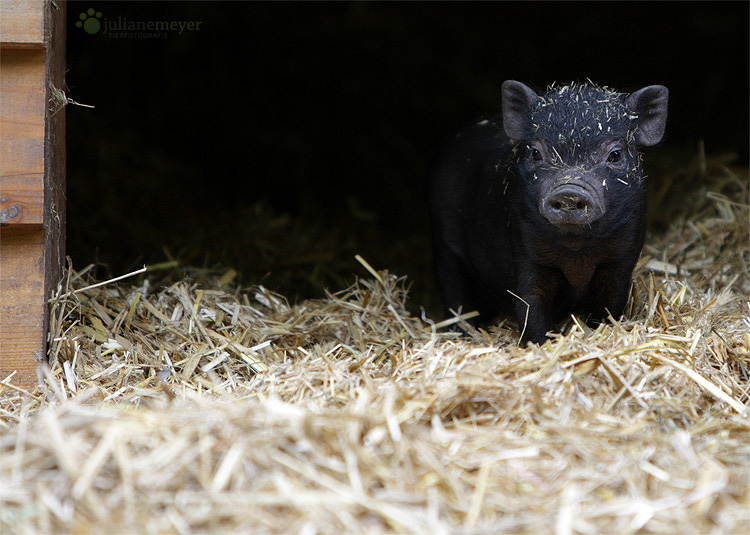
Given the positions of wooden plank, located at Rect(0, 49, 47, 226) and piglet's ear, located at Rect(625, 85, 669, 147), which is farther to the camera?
piglet's ear, located at Rect(625, 85, 669, 147)

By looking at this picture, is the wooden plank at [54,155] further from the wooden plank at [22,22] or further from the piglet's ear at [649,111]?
the piglet's ear at [649,111]

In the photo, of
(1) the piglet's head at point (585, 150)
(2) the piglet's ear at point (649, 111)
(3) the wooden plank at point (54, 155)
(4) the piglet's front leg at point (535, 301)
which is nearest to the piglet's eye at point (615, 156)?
(1) the piglet's head at point (585, 150)

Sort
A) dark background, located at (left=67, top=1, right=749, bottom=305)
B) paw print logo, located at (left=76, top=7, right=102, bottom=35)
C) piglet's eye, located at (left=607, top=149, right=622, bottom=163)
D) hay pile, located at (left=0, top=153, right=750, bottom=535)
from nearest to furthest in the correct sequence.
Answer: hay pile, located at (left=0, top=153, right=750, bottom=535) < piglet's eye, located at (left=607, top=149, right=622, bottom=163) < paw print logo, located at (left=76, top=7, right=102, bottom=35) < dark background, located at (left=67, top=1, right=749, bottom=305)

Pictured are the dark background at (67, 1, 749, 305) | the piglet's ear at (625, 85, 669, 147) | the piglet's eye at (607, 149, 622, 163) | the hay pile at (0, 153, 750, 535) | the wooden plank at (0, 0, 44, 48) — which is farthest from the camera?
the dark background at (67, 1, 749, 305)

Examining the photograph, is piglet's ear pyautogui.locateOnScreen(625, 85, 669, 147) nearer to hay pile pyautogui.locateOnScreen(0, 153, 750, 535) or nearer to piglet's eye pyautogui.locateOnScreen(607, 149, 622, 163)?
piglet's eye pyautogui.locateOnScreen(607, 149, 622, 163)

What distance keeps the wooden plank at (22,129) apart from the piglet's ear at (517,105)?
181 cm

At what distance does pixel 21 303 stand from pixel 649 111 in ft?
8.32

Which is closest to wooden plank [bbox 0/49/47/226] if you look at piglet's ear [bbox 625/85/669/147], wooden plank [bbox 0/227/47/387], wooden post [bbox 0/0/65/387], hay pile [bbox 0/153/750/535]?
wooden post [bbox 0/0/65/387]

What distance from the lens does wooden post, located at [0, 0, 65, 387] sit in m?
2.97

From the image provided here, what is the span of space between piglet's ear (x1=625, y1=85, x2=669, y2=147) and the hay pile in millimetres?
633

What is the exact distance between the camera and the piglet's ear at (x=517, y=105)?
3.56m

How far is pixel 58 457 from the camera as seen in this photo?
198 centimetres

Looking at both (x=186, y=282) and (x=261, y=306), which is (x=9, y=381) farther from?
(x=261, y=306)

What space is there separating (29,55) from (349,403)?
1666mm
